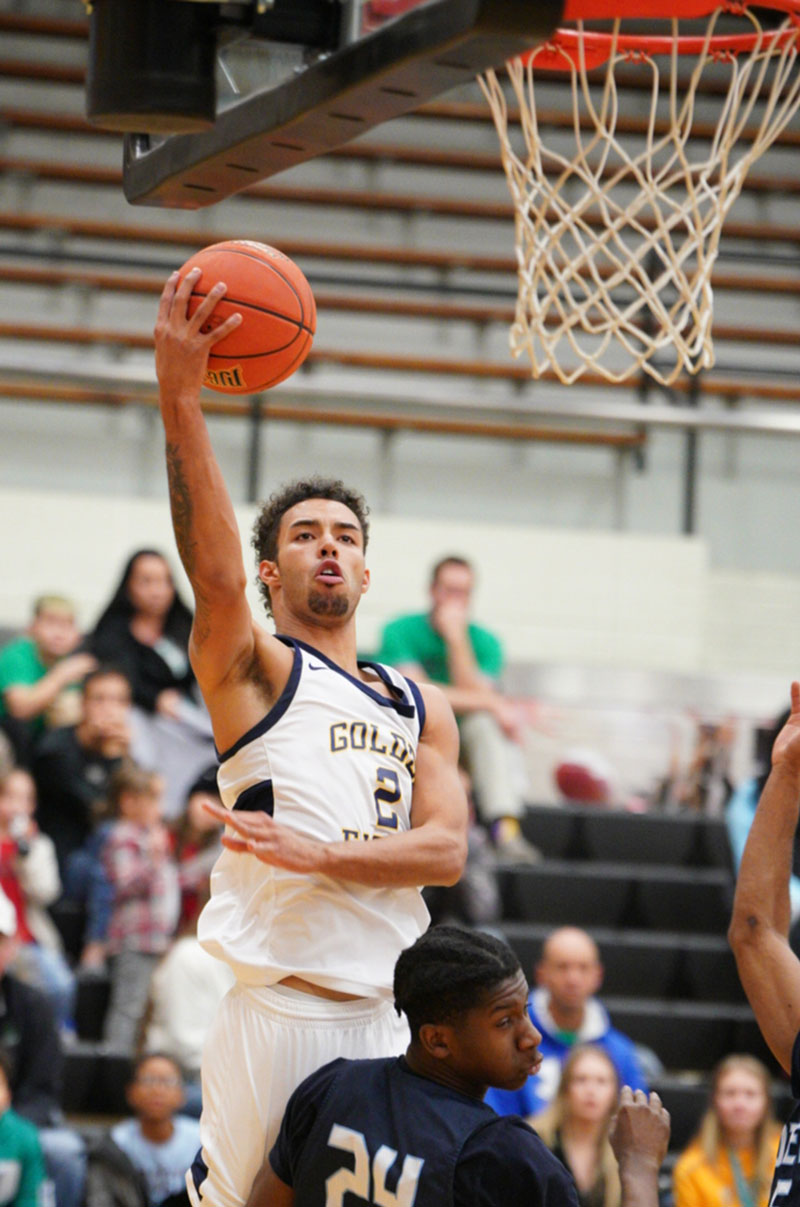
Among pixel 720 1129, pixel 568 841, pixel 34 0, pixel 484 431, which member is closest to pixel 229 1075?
pixel 720 1129

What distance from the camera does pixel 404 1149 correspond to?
103 inches

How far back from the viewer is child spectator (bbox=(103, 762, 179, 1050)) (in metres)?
6.38

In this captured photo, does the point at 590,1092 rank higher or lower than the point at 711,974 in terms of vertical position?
higher

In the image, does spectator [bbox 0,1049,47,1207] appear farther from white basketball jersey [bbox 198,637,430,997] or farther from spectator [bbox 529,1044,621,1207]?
white basketball jersey [bbox 198,637,430,997]

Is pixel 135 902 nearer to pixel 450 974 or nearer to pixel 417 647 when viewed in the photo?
pixel 417 647

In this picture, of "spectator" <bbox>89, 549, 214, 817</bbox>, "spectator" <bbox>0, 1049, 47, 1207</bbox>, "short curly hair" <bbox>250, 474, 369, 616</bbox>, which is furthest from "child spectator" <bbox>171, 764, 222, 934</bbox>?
"short curly hair" <bbox>250, 474, 369, 616</bbox>

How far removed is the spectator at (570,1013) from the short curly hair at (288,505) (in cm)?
302

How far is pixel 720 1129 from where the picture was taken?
18.8ft

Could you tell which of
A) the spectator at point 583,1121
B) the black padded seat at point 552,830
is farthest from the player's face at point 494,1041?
the black padded seat at point 552,830

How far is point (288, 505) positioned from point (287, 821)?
67 centimetres

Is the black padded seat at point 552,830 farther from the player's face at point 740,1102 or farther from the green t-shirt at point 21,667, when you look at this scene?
the green t-shirt at point 21,667

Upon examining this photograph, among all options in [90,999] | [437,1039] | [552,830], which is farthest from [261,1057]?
[552,830]

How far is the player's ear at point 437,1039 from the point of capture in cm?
269

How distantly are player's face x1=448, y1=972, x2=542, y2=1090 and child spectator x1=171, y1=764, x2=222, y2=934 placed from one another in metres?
3.89
